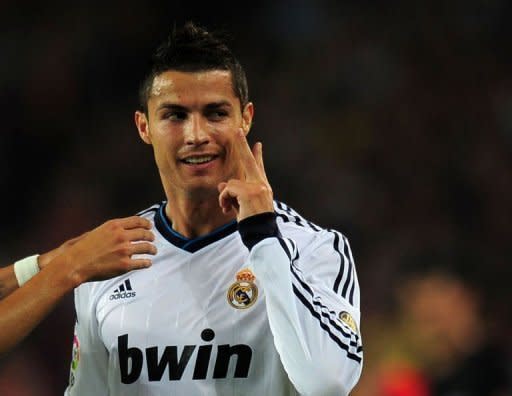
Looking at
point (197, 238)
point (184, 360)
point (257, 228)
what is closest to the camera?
point (257, 228)

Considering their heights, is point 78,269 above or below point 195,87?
below

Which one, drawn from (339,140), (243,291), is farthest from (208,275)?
(339,140)

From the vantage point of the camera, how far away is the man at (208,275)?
273 centimetres

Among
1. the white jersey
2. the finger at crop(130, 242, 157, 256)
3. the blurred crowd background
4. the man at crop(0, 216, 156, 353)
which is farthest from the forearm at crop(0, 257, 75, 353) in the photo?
the blurred crowd background

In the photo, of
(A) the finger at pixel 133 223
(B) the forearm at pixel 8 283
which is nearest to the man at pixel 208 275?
(A) the finger at pixel 133 223

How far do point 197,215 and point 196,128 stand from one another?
372 mm

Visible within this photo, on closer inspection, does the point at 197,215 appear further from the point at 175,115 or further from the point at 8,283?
the point at 8,283

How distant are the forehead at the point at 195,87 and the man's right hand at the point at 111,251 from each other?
0.52 m

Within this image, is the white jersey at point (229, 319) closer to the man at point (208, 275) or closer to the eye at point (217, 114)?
the man at point (208, 275)

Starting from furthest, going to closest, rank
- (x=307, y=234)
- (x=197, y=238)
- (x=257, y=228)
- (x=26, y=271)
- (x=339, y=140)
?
1. (x=339, y=140)
2. (x=26, y=271)
3. (x=197, y=238)
4. (x=307, y=234)
5. (x=257, y=228)

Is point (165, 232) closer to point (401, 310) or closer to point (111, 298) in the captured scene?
point (111, 298)

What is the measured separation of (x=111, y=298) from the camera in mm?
3182

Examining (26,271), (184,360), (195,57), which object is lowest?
(184,360)

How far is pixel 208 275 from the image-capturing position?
10.3 feet
